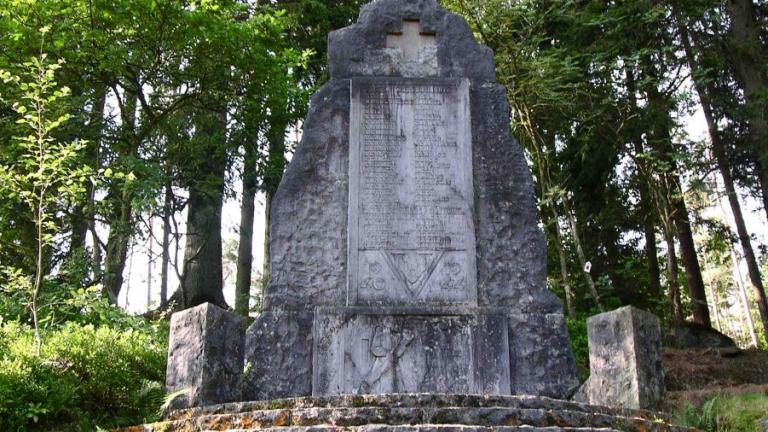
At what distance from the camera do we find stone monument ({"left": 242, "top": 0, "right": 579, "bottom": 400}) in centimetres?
716

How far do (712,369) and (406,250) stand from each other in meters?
7.33

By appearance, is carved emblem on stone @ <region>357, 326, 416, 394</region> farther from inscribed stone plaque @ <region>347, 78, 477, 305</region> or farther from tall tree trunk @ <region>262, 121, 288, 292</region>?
tall tree trunk @ <region>262, 121, 288, 292</region>

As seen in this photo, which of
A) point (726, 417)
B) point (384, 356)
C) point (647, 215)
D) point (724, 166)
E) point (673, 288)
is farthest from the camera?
point (647, 215)

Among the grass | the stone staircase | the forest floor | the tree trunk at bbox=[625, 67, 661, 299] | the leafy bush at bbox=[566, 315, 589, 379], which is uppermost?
the tree trunk at bbox=[625, 67, 661, 299]

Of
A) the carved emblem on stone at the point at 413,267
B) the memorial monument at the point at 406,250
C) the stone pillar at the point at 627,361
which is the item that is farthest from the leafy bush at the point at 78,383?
the stone pillar at the point at 627,361

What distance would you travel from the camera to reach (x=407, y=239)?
7.52 meters

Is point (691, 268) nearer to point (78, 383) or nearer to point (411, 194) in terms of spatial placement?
point (411, 194)

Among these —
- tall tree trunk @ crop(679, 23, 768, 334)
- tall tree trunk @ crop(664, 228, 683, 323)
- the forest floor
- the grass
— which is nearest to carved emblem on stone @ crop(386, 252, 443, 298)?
the grass

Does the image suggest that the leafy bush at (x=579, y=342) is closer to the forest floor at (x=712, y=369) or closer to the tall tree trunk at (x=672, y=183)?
the forest floor at (x=712, y=369)

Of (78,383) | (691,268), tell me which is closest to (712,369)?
(691,268)

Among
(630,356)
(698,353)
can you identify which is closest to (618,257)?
(698,353)

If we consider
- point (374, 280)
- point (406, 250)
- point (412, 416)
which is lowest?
point (412, 416)

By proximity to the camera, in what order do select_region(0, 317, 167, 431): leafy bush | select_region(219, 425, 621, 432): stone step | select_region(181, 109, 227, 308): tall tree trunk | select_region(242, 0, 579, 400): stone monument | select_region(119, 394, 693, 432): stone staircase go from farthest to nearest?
1. select_region(181, 109, 227, 308): tall tree trunk
2. select_region(242, 0, 579, 400): stone monument
3. select_region(0, 317, 167, 431): leafy bush
4. select_region(119, 394, 693, 432): stone staircase
5. select_region(219, 425, 621, 432): stone step

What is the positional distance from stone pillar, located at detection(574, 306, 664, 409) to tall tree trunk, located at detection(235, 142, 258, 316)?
27.7 feet
